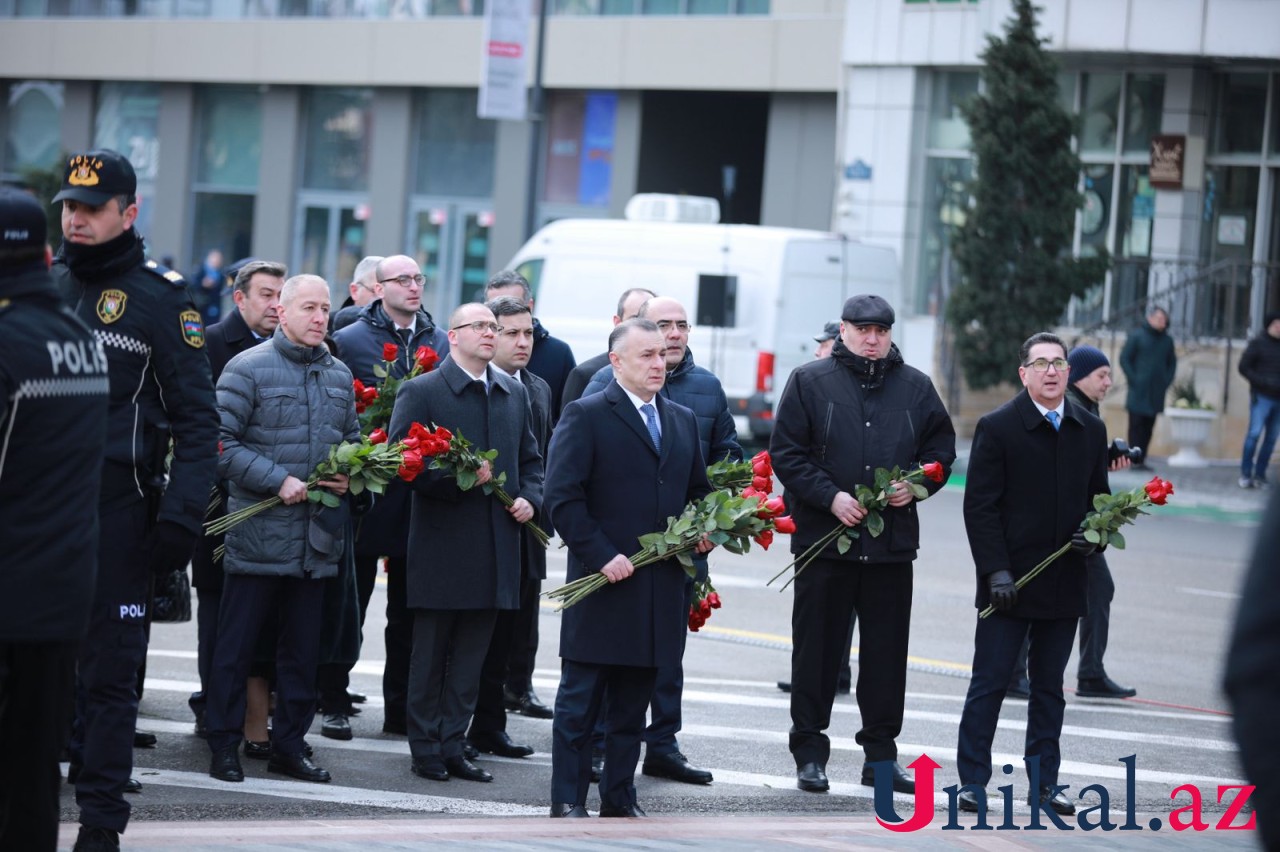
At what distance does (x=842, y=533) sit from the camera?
326 inches

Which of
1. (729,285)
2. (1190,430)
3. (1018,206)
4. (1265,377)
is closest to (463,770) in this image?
(729,285)

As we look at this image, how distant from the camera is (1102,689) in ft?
35.6

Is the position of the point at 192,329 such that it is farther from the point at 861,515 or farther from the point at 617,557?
the point at 861,515

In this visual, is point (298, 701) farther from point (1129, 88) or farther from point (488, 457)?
point (1129, 88)

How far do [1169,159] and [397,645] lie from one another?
2186 cm

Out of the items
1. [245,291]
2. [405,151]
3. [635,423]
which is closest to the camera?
[635,423]

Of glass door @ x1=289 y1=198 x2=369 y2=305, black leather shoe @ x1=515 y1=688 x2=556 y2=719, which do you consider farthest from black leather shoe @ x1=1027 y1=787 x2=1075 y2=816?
glass door @ x1=289 y1=198 x2=369 y2=305

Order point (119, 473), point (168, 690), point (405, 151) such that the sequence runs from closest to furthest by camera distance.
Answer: point (119, 473) < point (168, 690) < point (405, 151)

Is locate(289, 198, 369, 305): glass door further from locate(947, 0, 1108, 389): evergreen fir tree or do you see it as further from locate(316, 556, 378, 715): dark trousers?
locate(316, 556, 378, 715): dark trousers

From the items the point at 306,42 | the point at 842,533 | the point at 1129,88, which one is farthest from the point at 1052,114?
the point at 306,42

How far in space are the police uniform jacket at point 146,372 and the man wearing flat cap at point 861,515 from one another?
2899 mm

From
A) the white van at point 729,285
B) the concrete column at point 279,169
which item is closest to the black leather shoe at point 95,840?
the white van at point 729,285

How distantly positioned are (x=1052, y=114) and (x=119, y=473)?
2077 centimetres

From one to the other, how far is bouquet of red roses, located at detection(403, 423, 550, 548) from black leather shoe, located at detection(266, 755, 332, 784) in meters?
1.30
